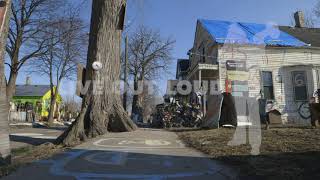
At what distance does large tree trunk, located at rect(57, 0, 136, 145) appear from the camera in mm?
11430

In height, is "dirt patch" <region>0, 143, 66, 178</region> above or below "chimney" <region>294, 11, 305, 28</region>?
below

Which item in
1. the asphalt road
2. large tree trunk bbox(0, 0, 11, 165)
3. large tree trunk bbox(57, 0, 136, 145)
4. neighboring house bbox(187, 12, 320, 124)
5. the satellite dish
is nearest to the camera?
the asphalt road

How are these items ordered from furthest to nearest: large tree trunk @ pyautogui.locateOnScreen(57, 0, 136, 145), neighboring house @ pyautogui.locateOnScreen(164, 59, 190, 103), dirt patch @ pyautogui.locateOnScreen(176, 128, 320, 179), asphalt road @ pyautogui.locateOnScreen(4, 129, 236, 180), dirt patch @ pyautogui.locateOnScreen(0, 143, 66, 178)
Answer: neighboring house @ pyautogui.locateOnScreen(164, 59, 190, 103), large tree trunk @ pyautogui.locateOnScreen(57, 0, 136, 145), dirt patch @ pyautogui.locateOnScreen(0, 143, 66, 178), asphalt road @ pyautogui.locateOnScreen(4, 129, 236, 180), dirt patch @ pyautogui.locateOnScreen(176, 128, 320, 179)

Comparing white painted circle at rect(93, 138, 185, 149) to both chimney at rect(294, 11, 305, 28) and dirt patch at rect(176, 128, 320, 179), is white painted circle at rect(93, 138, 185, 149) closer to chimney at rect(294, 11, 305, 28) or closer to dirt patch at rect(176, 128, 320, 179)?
dirt patch at rect(176, 128, 320, 179)

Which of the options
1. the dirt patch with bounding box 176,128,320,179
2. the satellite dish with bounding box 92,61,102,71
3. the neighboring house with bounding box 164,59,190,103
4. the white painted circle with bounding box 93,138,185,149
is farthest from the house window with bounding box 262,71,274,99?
the white painted circle with bounding box 93,138,185,149

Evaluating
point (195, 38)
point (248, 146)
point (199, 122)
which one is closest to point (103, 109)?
point (248, 146)

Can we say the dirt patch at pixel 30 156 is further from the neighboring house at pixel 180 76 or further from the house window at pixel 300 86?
the neighboring house at pixel 180 76

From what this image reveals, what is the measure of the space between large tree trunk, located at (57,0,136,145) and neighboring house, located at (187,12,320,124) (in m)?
8.62

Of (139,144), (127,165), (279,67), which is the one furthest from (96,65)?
(279,67)

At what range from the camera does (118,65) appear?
1252cm

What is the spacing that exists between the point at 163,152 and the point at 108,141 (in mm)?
2261

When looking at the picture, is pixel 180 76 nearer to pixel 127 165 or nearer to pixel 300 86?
pixel 300 86

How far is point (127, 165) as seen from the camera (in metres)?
6.59

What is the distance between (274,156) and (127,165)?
2.82 m
